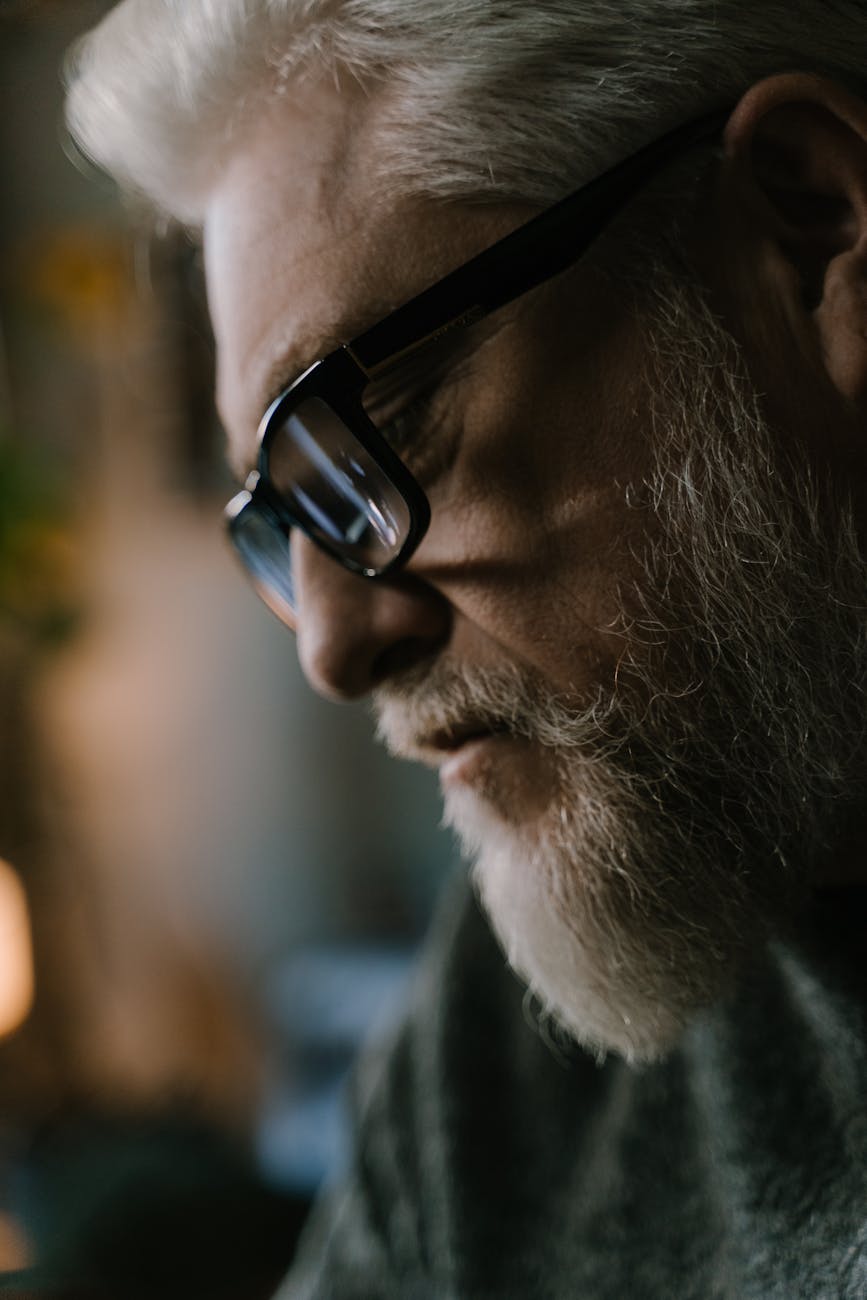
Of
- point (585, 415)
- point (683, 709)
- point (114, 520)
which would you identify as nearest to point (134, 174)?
point (585, 415)

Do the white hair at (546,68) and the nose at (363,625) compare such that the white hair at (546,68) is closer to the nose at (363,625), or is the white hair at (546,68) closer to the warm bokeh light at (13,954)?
the nose at (363,625)

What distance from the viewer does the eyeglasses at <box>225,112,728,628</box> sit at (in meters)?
0.68

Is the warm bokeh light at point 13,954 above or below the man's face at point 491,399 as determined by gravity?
below

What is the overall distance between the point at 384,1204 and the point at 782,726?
63 centimetres

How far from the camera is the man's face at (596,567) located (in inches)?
27.9

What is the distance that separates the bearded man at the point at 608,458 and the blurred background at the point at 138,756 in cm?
163

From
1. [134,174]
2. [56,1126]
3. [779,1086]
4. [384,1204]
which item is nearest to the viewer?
[779,1086]

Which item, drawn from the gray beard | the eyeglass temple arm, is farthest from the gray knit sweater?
the eyeglass temple arm

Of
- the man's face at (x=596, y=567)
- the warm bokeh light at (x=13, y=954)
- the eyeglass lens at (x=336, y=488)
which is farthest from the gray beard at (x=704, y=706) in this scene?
the warm bokeh light at (x=13, y=954)

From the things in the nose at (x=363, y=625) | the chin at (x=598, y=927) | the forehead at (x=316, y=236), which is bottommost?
the chin at (x=598, y=927)

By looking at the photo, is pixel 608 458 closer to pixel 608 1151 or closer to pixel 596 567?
pixel 596 567

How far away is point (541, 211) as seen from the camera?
70cm

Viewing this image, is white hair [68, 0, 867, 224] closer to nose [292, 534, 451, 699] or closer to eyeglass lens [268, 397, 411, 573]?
eyeglass lens [268, 397, 411, 573]

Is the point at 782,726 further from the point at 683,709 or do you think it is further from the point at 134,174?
the point at 134,174
